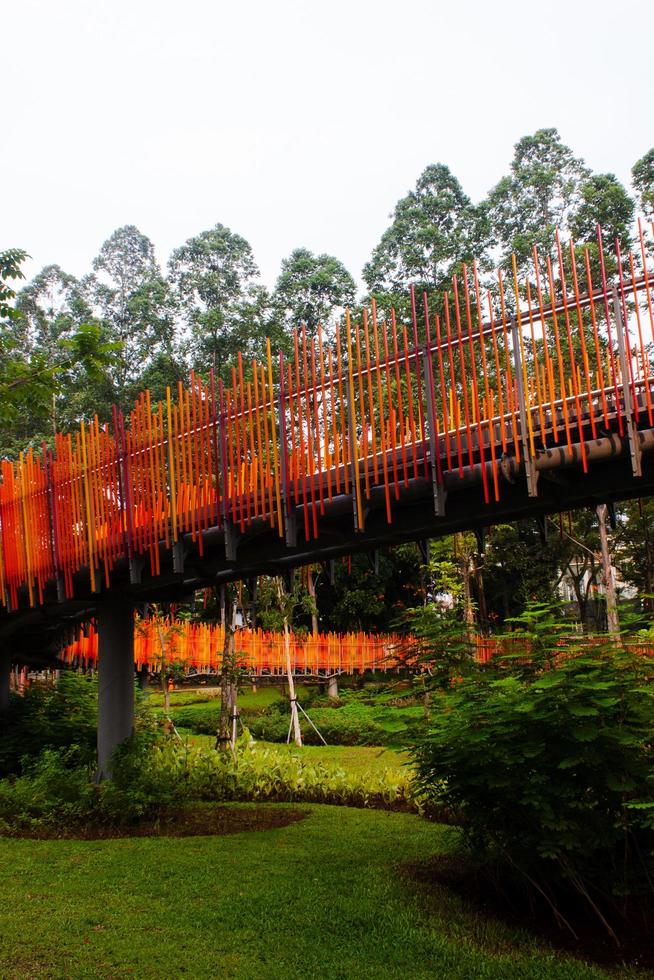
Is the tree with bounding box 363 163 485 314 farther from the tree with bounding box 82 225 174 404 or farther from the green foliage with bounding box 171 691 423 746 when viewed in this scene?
the green foliage with bounding box 171 691 423 746

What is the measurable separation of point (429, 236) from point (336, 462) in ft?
109

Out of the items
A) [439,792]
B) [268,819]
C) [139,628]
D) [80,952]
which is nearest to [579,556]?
[139,628]

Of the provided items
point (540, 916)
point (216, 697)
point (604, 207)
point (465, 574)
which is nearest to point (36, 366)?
point (540, 916)

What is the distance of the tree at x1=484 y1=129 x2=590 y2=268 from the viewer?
38.8 m

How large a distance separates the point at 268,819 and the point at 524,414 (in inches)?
258

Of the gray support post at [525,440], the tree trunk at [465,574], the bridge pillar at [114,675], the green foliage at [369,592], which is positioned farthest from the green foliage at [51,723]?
the green foliage at [369,592]

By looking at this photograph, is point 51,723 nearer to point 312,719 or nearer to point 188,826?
point 188,826

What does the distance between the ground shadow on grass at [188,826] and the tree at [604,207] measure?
27947mm

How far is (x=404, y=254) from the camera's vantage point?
40406 millimetres

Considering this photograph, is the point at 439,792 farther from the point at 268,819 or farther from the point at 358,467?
the point at 268,819

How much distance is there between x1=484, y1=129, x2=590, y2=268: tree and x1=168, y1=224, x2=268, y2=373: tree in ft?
37.2

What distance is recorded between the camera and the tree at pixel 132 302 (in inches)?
1729

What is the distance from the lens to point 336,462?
29.4 feet

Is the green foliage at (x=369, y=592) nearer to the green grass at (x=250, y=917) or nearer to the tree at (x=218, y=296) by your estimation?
the tree at (x=218, y=296)
